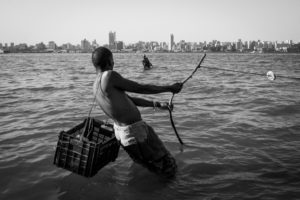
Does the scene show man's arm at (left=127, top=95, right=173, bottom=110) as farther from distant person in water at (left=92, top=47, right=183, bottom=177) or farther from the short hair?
the short hair

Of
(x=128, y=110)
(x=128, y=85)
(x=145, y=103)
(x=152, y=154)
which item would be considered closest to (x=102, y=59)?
(x=128, y=85)

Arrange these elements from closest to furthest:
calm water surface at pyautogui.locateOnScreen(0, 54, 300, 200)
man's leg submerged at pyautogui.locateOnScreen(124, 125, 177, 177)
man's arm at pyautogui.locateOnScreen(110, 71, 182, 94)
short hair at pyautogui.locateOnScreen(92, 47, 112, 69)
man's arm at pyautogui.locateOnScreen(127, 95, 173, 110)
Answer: man's arm at pyautogui.locateOnScreen(110, 71, 182, 94) → short hair at pyautogui.locateOnScreen(92, 47, 112, 69) → man's leg submerged at pyautogui.locateOnScreen(124, 125, 177, 177) → calm water surface at pyautogui.locateOnScreen(0, 54, 300, 200) → man's arm at pyautogui.locateOnScreen(127, 95, 173, 110)

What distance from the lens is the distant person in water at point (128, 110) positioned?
15.2ft

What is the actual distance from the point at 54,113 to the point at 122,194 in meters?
7.08

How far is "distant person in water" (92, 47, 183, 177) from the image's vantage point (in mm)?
4645

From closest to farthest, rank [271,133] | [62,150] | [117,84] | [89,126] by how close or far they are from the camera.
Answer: [117,84] → [62,150] → [89,126] → [271,133]

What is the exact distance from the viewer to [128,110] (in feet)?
16.0

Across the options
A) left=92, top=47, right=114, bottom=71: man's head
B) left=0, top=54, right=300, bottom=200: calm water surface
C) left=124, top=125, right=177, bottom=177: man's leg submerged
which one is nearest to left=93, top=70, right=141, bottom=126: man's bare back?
left=92, top=47, right=114, bottom=71: man's head

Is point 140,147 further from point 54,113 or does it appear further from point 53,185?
point 54,113

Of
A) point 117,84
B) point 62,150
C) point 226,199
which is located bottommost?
point 226,199

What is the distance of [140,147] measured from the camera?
514 centimetres

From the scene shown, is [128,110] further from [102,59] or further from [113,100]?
[102,59]

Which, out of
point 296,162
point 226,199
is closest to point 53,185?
point 226,199

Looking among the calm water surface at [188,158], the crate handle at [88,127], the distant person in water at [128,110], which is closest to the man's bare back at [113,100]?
the distant person in water at [128,110]
